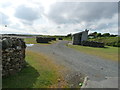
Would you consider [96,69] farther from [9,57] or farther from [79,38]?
[79,38]

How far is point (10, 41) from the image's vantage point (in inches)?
197

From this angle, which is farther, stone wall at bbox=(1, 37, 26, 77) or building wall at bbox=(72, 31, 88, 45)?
building wall at bbox=(72, 31, 88, 45)

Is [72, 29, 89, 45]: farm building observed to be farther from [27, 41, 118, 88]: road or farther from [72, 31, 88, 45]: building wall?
[27, 41, 118, 88]: road

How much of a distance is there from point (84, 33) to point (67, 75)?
23.2 metres

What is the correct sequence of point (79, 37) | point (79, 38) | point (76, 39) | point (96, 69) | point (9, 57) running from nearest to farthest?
point (9, 57)
point (96, 69)
point (76, 39)
point (79, 37)
point (79, 38)

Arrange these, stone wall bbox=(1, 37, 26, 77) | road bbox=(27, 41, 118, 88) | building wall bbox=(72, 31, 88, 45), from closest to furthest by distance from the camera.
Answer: stone wall bbox=(1, 37, 26, 77)
road bbox=(27, 41, 118, 88)
building wall bbox=(72, 31, 88, 45)

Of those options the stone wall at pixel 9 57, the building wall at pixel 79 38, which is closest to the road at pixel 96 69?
the stone wall at pixel 9 57

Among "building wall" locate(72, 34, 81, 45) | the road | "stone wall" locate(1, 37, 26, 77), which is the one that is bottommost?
the road

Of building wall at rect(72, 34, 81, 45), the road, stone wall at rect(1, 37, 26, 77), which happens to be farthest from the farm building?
stone wall at rect(1, 37, 26, 77)

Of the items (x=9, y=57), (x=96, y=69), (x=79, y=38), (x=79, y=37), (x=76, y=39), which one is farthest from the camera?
(x=79, y=38)

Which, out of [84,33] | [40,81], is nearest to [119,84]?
[40,81]

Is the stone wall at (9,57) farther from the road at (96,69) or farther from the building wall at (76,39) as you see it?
the building wall at (76,39)

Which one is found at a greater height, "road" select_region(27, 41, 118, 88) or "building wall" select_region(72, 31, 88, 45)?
"building wall" select_region(72, 31, 88, 45)

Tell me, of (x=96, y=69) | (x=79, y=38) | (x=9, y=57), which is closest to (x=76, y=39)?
(x=79, y=38)
